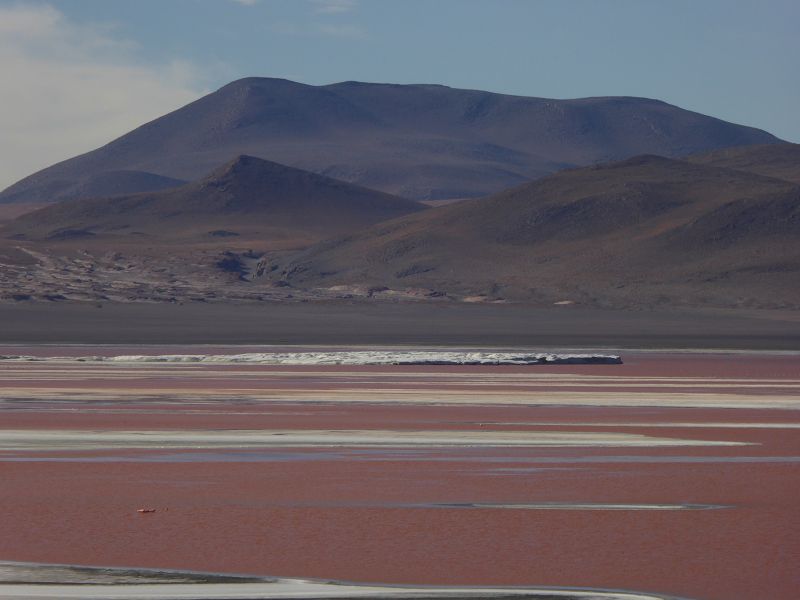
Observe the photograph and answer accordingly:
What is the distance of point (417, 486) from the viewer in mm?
13938

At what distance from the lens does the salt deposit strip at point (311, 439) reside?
17.2 m

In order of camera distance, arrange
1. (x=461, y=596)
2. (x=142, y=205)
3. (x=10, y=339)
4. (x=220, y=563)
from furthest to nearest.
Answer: (x=142, y=205) → (x=10, y=339) → (x=220, y=563) → (x=461, y=596)

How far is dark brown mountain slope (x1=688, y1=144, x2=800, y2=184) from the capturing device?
447 ft

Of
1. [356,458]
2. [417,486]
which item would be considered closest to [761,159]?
[356,458]

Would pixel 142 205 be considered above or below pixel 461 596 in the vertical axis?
above

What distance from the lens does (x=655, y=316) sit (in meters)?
65.5

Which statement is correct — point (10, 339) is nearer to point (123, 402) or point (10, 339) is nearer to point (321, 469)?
point (123, 402)

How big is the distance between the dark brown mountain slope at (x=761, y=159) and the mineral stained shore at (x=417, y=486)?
4507 inches

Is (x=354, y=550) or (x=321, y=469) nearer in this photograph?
(x=354, y=550)

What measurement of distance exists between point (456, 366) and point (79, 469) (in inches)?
808

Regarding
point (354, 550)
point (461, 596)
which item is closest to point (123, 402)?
point (354, 550)

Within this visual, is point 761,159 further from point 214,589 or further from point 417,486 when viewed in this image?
point 214,589

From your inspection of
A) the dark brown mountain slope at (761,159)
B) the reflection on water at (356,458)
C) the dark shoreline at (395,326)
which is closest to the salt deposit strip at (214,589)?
the reflection on water at (356,458)

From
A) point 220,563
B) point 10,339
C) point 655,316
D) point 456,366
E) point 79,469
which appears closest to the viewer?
point 220,563
